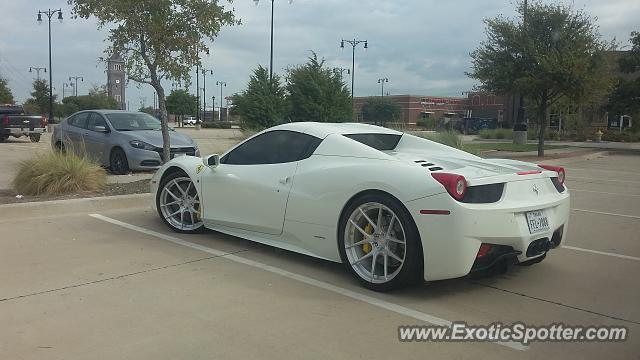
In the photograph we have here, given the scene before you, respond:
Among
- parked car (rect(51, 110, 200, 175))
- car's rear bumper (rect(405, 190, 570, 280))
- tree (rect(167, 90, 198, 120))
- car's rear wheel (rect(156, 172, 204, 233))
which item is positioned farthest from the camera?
tree (rect(167, 90, 198, 120))

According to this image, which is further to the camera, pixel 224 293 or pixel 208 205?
pixel 208 205

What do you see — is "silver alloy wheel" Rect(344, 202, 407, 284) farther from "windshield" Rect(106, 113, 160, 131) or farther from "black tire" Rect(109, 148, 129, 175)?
"windshield" Rect(106, 113, 160, 131)

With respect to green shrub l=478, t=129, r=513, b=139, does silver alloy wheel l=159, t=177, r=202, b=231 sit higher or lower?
lower

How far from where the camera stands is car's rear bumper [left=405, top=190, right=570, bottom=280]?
427cm

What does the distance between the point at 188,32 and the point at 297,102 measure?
18.4 m

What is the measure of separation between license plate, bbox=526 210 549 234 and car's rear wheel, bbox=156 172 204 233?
3619 millimetres

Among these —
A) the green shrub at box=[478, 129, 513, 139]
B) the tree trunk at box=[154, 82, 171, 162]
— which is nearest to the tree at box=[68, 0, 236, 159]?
the tree trunk at box=[154, 82, 171, 162]

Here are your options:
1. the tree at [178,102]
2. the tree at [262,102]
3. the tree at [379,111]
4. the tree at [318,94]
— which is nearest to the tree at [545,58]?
the tree at [318,94]

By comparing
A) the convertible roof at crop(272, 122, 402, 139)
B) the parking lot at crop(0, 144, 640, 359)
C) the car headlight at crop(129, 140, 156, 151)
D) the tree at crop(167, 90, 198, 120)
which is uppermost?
the tree at crop(167, 90, 198, 120)

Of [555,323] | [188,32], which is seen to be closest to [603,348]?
[555,323]

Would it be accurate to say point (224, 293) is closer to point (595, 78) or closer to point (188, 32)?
point (188, 32)

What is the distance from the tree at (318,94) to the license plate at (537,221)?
22.6 metres

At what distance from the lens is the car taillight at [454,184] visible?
4.32 m

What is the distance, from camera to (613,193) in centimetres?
1156
